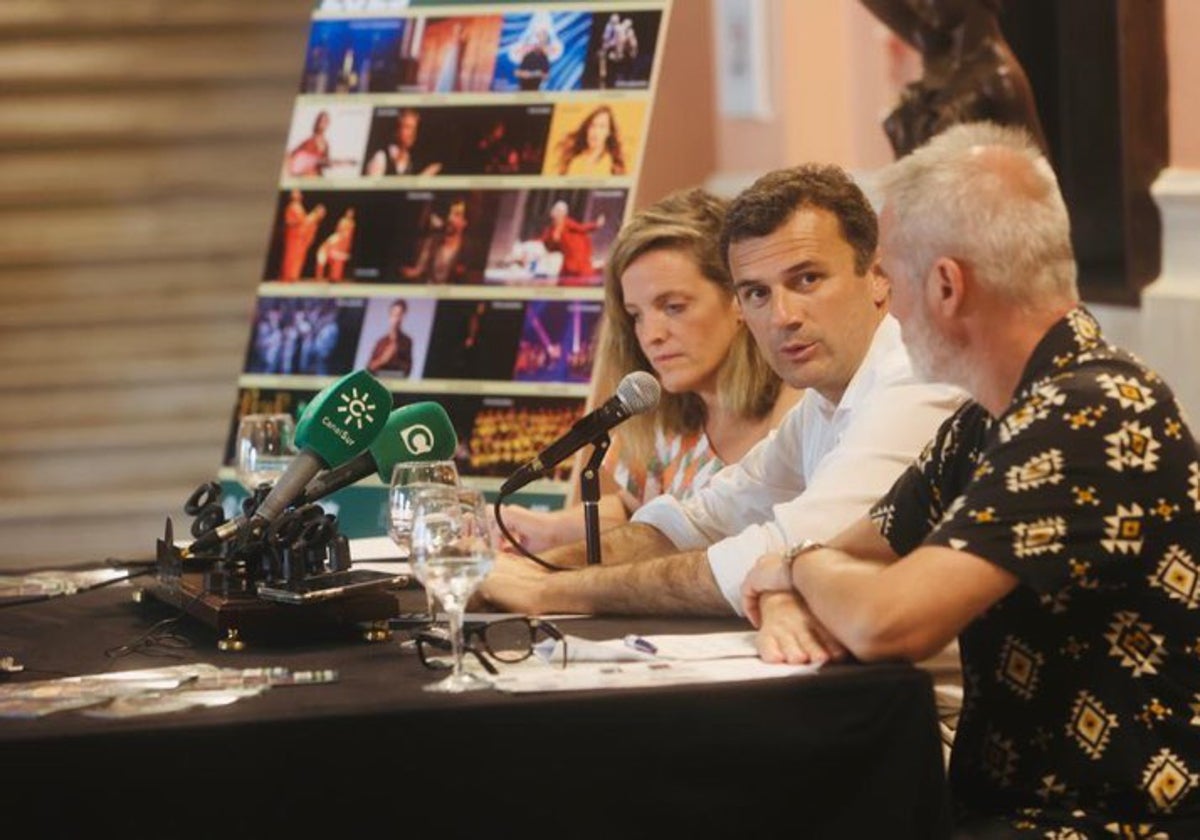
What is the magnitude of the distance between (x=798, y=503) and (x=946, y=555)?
69 centimetres

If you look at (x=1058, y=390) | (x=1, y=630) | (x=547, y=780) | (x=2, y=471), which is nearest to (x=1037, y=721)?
(x=1058, y=390)

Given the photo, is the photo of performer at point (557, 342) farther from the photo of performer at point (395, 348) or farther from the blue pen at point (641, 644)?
the blue pen at point (641, 644)

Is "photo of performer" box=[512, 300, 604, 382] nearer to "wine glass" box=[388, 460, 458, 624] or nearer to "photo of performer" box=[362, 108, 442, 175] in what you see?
"photo of performer" box=[362, 108, 442, 175]

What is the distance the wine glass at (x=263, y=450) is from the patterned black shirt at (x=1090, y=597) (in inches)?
55.5

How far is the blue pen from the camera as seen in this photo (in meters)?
2.53

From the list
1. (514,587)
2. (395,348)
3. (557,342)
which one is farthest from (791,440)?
(395,348)

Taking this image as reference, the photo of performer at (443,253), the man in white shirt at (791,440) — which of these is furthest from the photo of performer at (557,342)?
the man in white shirt at (791,440)

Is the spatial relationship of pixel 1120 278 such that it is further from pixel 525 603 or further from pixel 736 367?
pixel 525 603

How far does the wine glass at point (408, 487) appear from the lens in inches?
107

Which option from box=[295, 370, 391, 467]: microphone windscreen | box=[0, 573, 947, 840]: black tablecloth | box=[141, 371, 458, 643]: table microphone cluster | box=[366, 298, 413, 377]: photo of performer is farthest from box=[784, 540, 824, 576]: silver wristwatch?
box=[366, 298, 413, 377]: photo of performer

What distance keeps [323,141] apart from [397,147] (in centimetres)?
20

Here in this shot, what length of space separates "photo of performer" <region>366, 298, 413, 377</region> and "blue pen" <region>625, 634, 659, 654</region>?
2603 millimetres

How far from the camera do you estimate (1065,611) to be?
233 cm

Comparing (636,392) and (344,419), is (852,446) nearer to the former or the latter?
(636,392)
